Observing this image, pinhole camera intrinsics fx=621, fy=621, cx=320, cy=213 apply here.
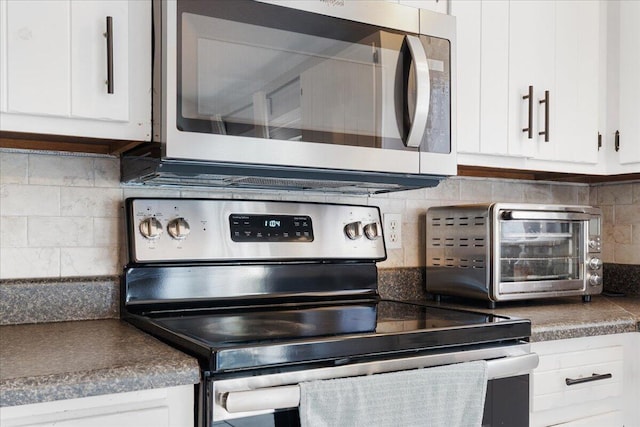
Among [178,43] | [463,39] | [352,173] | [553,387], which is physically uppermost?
[463,39]

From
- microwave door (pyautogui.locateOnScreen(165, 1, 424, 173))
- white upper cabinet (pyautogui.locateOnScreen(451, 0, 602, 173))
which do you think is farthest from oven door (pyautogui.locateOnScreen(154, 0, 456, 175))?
white upper cabinet (pyautogui.locateOnScreen(451, 0, 602, 173))

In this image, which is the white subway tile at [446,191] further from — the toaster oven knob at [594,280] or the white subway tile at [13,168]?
the white subway tile at [13,168]

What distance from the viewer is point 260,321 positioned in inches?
56.7

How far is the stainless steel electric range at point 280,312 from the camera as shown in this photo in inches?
43.9

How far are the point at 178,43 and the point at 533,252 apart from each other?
128 cm

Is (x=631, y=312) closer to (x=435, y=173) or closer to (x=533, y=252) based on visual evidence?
(x=533, y=252)

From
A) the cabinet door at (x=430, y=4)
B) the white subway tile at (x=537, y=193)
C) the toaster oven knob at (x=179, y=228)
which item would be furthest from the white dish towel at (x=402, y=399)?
the white subway tile at (x=537, y=193)

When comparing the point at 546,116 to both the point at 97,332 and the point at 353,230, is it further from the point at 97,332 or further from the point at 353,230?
the point at 97,332

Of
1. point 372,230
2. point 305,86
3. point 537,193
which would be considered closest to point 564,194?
point 537,193

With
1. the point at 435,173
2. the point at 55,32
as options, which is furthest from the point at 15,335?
the point at 435,173

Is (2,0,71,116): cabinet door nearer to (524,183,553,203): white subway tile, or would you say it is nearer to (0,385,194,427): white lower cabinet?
(0,385,194,427): white lower cabinet

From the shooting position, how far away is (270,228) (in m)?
1.75

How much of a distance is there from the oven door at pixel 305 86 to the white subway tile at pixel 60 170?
359 mm

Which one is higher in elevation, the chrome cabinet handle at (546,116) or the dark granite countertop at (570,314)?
the chrome cabinet handle at (546,116)
